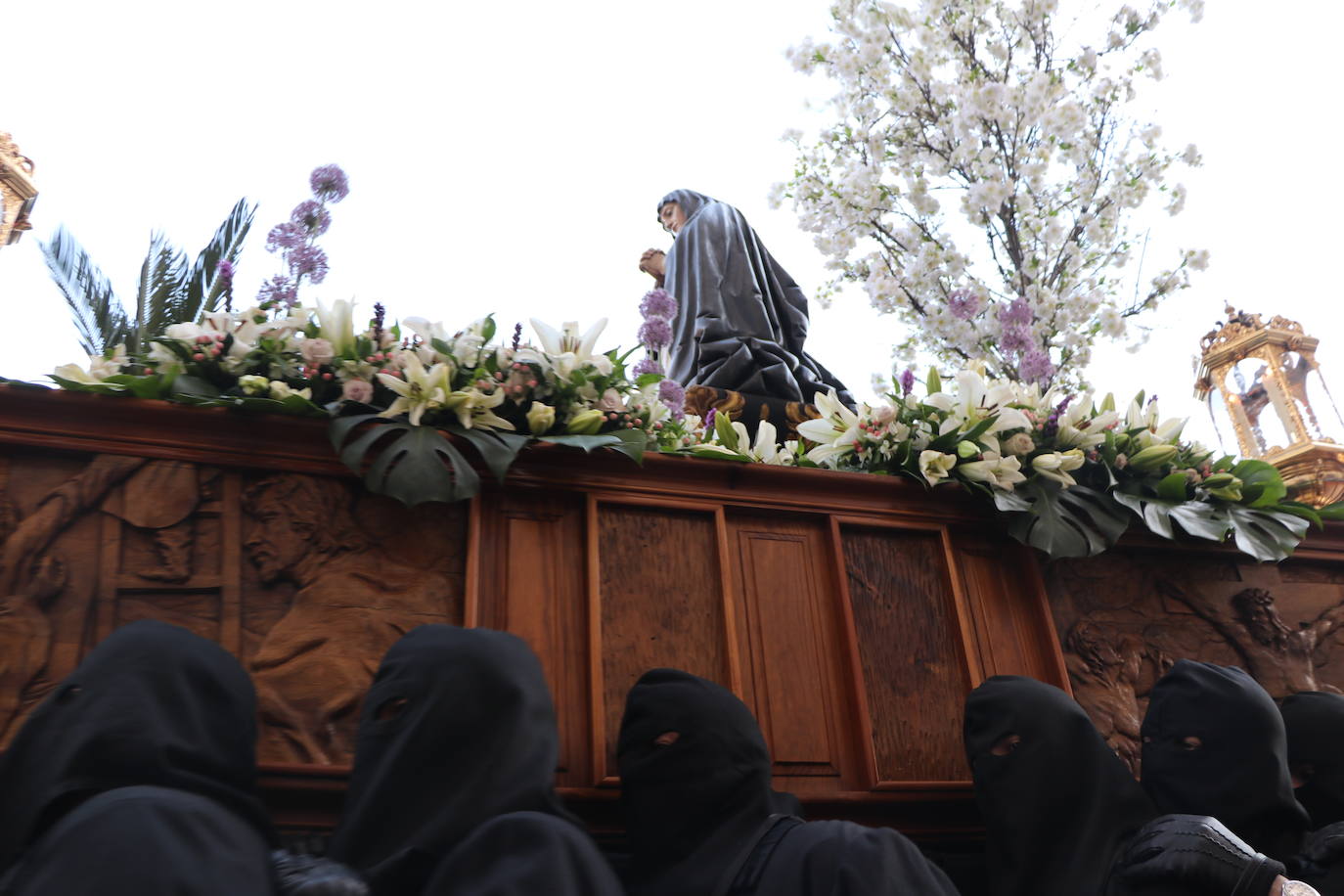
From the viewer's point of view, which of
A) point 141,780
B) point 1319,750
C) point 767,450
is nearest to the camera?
point 141,780

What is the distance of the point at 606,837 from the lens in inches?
117

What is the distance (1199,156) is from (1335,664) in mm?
4886

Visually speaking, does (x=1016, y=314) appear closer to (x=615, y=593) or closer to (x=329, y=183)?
(x=615, y=593)

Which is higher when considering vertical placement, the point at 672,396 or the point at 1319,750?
the point at 672,396

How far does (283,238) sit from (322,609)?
55.6 inches

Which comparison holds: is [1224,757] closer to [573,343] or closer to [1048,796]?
[1048,796]

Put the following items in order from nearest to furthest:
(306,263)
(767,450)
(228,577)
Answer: (228,577), (306,263), (767,450)

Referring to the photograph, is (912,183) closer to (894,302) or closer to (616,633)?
(894,302)

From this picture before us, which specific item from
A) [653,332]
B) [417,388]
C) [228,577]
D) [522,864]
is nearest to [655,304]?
[653,332]

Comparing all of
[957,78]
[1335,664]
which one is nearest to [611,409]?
[1335,664]

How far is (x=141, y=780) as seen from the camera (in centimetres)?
208

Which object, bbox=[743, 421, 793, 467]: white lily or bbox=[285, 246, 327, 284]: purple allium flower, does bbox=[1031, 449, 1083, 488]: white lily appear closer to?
bbox=[743, 421, 793, 467]: white lily

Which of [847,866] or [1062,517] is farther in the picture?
[1062,517]

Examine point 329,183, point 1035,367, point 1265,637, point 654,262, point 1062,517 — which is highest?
point 654,262
